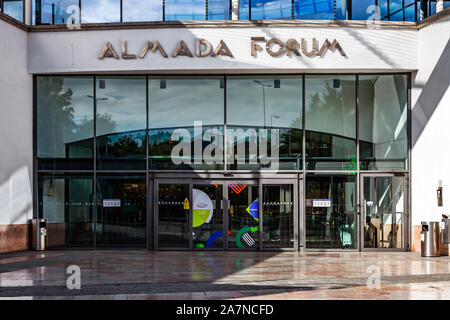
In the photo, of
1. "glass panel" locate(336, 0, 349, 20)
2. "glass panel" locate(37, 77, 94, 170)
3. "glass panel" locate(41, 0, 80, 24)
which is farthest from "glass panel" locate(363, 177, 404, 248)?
Result: "glass panel" locate(41, 0, 80, 24)

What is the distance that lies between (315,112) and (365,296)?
846 cm

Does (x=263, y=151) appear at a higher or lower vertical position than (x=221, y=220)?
higher

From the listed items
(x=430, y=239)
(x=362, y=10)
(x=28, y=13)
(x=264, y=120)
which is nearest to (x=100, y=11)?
(x=28, y=13)

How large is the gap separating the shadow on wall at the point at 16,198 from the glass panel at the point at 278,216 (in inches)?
279

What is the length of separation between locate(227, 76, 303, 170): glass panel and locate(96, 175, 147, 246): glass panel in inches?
116

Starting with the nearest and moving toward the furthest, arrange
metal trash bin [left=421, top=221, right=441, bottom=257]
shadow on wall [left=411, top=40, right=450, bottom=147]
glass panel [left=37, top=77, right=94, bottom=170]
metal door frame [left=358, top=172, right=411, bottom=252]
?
shadow on wall [left=411, top=40, right=450, bottom=147]
metal trash bin [left=421, top=221, right=441, bottom=257]
metal door frame [left=358, top=172, right=411, bottom=252]
glass panel [left=37, top=77, right=94, bottom=170]

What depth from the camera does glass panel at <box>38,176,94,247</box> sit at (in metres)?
17.5

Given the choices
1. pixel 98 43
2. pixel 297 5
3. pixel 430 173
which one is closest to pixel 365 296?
pixel 430 173

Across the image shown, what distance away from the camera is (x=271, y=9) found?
56.0ft

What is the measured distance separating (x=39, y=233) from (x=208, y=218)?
5024mm

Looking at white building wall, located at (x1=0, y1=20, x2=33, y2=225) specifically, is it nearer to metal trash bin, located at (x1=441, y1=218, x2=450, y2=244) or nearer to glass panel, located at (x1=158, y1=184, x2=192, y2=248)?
glass panel, located at (x1=158, y1=184, x2=192, y2=248)

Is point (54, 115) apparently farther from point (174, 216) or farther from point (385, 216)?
point (385, 216)

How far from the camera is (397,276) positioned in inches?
485
